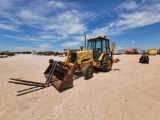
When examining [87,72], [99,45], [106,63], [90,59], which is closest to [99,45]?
[99,45]

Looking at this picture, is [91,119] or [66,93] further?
[66,93]

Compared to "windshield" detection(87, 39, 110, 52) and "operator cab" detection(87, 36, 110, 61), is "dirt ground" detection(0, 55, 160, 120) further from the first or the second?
"windshield" detection(87, 39, 110, 52)

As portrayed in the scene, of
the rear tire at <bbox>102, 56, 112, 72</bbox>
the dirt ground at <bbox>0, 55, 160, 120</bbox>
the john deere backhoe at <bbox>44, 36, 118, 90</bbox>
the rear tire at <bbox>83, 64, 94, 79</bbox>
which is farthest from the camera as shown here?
the rear tire at <bbox>102, 56, 112, 72</bbox>

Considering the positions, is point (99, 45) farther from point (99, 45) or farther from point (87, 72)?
point (87, 72)

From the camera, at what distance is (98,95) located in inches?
188

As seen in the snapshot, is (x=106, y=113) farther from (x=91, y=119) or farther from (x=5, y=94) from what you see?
(x=5, y=94)

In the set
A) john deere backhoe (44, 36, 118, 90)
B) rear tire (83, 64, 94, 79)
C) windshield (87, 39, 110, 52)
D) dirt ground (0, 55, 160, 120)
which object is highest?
windshield (87, 39, 110, 52)

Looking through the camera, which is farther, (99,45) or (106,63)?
(99,45)

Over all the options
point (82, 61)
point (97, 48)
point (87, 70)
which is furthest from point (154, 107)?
point (97, 48)

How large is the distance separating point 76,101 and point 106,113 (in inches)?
45.8

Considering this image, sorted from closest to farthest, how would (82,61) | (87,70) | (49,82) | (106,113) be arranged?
(106,113) < (49,82) < (87,70) < (82,61)

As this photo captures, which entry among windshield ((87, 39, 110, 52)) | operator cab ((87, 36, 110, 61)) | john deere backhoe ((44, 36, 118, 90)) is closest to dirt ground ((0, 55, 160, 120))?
john deere backhoe ((44, 36, 118, 90))

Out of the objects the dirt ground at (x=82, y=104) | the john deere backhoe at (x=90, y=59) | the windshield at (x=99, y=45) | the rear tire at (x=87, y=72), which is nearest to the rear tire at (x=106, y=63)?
the john deere backhoe at (x=90, y=59)

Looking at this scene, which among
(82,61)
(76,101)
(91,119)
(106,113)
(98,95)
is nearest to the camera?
(91,119)
